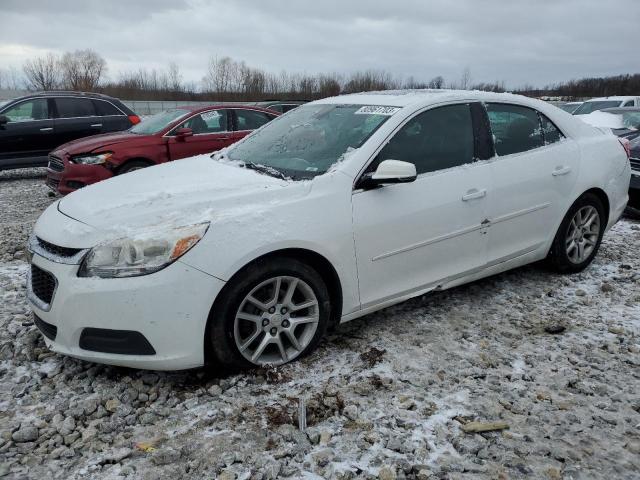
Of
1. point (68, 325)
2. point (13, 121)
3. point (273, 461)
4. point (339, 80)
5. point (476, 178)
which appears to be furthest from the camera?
point (339, 80)

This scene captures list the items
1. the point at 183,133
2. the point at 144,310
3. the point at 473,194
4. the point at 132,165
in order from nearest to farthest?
1. the point at 144,310
2. the point at 473,194
3. the point at 132,165
4. the point at 183,133

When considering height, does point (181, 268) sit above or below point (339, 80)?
below

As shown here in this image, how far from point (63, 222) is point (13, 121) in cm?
828

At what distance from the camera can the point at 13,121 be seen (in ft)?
31.6

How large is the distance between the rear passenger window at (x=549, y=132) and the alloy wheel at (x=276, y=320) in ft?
8.17

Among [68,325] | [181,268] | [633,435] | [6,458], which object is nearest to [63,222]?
[68,325]

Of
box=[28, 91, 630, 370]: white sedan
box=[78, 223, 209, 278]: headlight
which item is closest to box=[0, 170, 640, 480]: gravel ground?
box=[28, 91, 630, 370]: white sedan

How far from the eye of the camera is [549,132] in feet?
13.7

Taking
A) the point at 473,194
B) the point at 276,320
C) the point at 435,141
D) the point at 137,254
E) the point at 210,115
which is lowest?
the point at 276,320

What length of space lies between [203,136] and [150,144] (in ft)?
2.84

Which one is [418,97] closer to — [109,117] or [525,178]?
[525,178]

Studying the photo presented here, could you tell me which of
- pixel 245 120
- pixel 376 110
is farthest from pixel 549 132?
pixel 245 120

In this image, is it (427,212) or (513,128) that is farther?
(513,128)

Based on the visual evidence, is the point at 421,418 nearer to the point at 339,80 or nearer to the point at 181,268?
the point at 181,268
